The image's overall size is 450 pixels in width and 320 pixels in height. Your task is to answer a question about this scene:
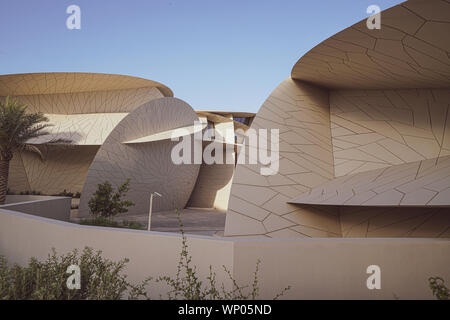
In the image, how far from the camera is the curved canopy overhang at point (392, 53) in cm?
526

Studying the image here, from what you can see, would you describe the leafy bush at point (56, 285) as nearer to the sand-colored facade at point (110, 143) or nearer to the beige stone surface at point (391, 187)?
the beige stone surface at point (391, 187)

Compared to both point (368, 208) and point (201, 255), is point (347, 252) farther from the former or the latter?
point (368, 208)

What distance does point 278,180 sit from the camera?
915 centimetres

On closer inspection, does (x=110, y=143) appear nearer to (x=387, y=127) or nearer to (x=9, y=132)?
(x=9, y=132)

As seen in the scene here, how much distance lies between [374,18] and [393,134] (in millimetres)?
4945

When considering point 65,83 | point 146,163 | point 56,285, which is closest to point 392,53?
point 56,285

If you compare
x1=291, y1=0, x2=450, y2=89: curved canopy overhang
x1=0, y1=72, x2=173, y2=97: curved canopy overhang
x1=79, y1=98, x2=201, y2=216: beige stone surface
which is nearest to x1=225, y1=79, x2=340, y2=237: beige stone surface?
x1=291, y1=0, x2=450, y2=89: curved canopy overhang

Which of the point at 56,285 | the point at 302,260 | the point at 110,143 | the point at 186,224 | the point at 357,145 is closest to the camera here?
the point at 56,285

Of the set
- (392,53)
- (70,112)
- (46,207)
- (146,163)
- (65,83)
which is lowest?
(46,207)

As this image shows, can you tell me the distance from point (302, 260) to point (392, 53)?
5515 mm

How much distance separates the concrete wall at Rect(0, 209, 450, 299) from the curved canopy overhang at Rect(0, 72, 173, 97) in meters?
19.6

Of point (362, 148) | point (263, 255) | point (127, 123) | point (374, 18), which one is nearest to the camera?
point (263, 255)

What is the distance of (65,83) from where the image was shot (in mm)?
22078
